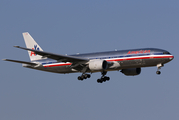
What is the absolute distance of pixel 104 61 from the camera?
202 ft

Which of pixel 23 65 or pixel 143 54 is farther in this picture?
pixel 23 65

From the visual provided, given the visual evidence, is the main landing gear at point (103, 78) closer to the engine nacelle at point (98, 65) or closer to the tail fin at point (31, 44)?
the engine nacelle at point (98, 65)

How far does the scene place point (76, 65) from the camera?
6381cm

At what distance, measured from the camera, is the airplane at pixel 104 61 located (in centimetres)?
5972

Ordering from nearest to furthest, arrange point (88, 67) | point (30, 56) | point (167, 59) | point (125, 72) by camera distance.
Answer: point (167, 59) < point (88, 67) < point (125, 72) < point (30, 56)

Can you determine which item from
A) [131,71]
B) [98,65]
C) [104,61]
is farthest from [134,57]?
[131,71]

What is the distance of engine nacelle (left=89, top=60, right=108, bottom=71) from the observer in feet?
199

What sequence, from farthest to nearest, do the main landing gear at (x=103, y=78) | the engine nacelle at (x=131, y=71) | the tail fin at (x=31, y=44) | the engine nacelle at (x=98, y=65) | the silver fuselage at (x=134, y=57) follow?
the tail fin at (x=31, y=44) < the main landing gear at (x=103, y=78) < the engine nacelle at (x=131, y=71) < the engine nacelle at (x=98, y=65) < the silver fuselage at (x=134, y=57)

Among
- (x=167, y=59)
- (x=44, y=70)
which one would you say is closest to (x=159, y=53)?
(x=167, y=59)

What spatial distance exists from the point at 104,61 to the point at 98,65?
129 centimetres

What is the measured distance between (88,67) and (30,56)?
15693 millimetres

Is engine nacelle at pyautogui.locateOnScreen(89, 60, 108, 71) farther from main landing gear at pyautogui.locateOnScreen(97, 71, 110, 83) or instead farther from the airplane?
main landing gear at pyautogui.locateOnScreen(97, 71, 110, 83)

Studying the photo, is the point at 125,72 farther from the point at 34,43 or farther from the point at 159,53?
the point at 34,43

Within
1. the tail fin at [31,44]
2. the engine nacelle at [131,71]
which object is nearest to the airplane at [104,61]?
the engine nacelle at [131,71]
